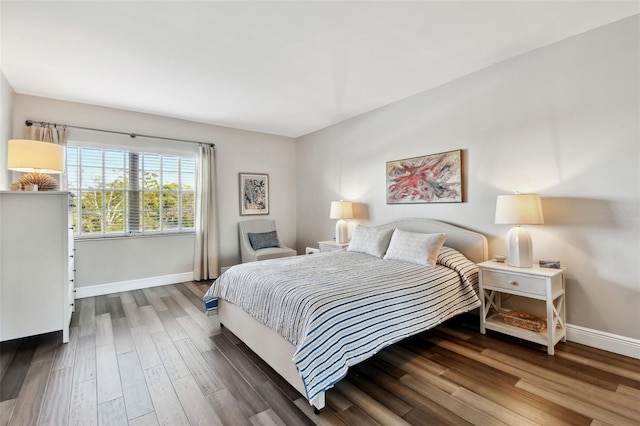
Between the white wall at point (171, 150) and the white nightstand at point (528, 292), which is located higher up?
the white wall at point (171, 150)

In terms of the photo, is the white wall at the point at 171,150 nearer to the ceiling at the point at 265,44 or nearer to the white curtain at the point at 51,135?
the white curtain at the point at 51,135

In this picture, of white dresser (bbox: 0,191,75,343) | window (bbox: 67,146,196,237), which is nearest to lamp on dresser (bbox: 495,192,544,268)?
white dresser (bbox: 0,191,75,343)

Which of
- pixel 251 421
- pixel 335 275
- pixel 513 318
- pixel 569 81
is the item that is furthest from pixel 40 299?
pixel 569 81

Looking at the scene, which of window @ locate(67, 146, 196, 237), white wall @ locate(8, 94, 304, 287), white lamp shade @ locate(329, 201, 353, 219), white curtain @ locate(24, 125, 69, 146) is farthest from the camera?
white lamp shade @ locate(329, 201, 353, 219)

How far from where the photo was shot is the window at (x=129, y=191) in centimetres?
400

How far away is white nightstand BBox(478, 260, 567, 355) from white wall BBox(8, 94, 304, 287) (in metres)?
3.83

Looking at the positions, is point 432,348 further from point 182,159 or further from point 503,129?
point 182,159

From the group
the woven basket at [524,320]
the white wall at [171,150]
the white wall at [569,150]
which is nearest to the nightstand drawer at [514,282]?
the woven basket at [524,320]

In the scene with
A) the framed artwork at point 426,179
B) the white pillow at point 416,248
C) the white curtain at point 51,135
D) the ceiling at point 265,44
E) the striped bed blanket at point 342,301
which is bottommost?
the striped bed blanket at point 342,301

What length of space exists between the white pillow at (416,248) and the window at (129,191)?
336 centimetres

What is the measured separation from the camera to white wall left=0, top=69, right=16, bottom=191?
9.86ft

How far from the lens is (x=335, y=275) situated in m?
2.48

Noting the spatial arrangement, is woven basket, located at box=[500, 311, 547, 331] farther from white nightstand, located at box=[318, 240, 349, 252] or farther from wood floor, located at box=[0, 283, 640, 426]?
white nightstand, located at box=[318, 240, 349, 252]

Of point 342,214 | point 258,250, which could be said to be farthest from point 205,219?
point 342,214
